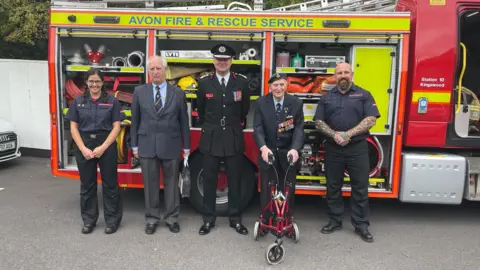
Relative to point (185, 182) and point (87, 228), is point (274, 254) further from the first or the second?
point (87, 228)

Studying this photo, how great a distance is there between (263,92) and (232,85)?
47 cm

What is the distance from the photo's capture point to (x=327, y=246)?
445cm

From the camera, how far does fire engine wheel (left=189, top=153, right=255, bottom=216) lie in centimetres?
515

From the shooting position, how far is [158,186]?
480 centimetres

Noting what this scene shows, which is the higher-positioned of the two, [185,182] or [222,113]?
[222,113]

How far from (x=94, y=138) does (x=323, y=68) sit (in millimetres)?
2693

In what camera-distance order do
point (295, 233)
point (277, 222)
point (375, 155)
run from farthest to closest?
point (375, 155) → point (295, 233) → point (277, 222)

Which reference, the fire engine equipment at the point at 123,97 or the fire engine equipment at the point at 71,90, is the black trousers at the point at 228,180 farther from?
the fire engine equipment at the point at 71,90

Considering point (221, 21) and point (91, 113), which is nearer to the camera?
point (91, 113)

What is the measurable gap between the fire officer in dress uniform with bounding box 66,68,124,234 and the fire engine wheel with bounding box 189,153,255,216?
959mm

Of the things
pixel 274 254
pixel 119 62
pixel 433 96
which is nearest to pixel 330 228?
pixel 274 254

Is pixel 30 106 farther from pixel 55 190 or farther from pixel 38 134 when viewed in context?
pixel 55 190

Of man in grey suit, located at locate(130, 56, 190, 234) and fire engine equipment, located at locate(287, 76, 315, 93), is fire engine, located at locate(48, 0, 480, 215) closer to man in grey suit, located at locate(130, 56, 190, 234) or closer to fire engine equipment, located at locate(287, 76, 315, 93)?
fire engine equipment, located at locate(287, 76, 315, 93)

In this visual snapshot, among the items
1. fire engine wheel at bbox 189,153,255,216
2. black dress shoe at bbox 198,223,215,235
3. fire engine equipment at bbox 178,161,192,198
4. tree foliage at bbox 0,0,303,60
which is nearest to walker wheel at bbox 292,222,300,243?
fire engine wheel at bbox 189,153,255,216
